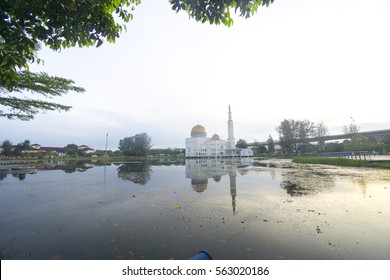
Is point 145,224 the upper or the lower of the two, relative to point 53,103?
lower

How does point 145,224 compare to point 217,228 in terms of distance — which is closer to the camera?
point 217,228

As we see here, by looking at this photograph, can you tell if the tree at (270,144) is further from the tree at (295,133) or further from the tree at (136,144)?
the tree at (136,144)

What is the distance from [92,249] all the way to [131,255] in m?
0.88

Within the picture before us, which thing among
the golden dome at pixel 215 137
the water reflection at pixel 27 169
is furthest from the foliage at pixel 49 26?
the golden dome at pixel 215 137

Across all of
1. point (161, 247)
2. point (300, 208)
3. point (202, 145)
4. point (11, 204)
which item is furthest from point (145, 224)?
point (202, 145)

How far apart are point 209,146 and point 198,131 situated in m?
9.00

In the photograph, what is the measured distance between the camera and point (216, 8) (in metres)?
3.53

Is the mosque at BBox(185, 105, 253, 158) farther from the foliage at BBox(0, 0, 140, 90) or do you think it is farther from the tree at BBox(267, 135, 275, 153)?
the foliage at BBox(0, 0, 140, 90)

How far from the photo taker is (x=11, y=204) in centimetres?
718

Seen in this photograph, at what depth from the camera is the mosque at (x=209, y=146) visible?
278 ft

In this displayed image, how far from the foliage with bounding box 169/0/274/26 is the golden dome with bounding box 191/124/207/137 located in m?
83.4

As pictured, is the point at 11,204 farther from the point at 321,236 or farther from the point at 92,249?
the point at 321,236

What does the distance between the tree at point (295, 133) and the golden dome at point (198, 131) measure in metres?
34.7

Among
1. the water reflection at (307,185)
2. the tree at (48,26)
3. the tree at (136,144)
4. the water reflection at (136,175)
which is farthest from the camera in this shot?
the tree at (136,144)
